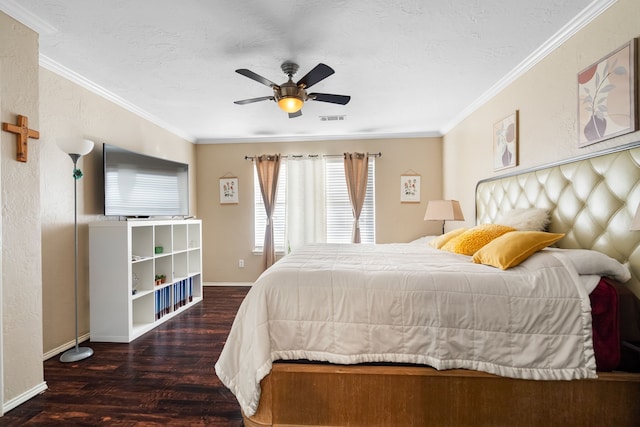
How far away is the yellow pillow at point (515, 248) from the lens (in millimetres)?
1679

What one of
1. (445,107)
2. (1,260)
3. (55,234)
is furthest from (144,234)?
(445,107)

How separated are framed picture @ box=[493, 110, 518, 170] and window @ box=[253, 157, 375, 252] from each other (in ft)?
6.89

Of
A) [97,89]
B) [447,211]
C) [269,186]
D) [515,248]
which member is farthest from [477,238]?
[97,89]

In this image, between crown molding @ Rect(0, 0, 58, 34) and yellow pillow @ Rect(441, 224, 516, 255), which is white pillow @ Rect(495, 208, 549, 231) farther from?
crown molding @ Rect(0, 0, 58, 34)

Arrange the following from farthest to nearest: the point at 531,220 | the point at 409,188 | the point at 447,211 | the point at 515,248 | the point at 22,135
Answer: the point at 409,188 → the point at 447,211 → the point at 531,220 → the point at 22,135 → the point at 515,248

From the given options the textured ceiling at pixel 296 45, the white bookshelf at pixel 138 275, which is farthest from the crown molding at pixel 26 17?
the white bookshelf at pixel 138 275

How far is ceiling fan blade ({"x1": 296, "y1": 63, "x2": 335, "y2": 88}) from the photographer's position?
2.15 m

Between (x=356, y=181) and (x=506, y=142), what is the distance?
2.35 m

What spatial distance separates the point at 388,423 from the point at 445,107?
136 inches

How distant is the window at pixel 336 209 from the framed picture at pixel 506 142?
2100 millimetres

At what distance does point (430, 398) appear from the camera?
149 centimetres

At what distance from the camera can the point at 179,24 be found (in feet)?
6.73

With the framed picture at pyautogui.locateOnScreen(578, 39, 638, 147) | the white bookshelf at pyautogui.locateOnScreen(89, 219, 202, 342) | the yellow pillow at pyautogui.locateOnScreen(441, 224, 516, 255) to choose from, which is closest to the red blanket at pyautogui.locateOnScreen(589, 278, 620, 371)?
the yellow pillow at pyautogui.locateOnScreen(441, 224, 516, 255)

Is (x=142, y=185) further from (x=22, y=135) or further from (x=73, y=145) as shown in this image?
(x=22, y=135)
